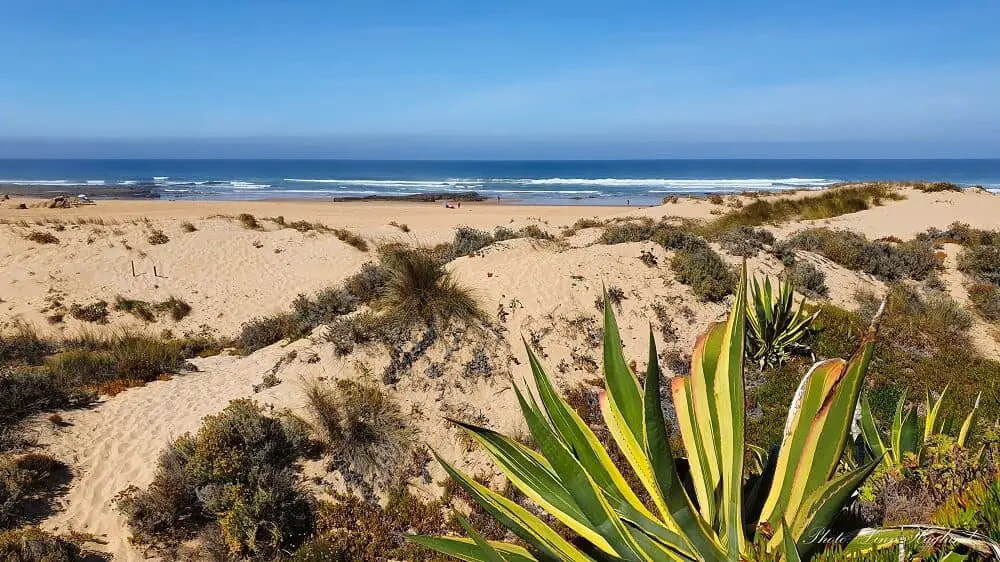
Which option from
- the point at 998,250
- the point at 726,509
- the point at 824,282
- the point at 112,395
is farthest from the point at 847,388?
the point at 998,250

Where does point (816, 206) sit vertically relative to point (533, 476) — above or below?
above

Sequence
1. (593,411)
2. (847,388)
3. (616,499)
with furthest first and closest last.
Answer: (593,411) < (616,499) < (847,388)

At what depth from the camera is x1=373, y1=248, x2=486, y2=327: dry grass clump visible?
809cm

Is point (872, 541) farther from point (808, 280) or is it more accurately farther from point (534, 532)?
point (808, 280)

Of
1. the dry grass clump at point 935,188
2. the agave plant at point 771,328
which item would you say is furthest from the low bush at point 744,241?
the dry grass clump at point 935,188

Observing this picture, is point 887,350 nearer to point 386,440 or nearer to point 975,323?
point 975,323

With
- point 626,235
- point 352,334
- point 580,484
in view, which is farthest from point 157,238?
point 580,484

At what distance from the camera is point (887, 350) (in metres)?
8.35

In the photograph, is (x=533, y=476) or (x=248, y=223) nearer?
(x=533, y=476)

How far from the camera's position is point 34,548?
480 centimetres

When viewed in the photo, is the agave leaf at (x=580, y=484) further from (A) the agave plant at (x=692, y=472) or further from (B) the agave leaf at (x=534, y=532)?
(B) the agave leaf at (x=534, y=532)

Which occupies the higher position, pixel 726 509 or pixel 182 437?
pixel 726 509

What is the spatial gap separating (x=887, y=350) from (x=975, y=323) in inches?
147

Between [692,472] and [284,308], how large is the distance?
13.6 m
